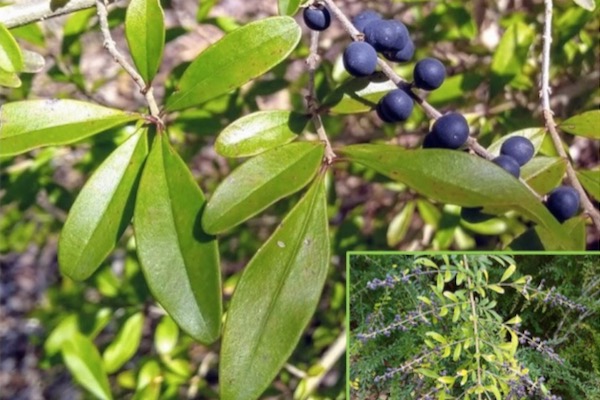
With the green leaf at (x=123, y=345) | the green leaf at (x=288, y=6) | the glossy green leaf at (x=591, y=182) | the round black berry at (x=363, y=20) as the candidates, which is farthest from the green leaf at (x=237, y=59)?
the green leaf at (x=123, y=345)

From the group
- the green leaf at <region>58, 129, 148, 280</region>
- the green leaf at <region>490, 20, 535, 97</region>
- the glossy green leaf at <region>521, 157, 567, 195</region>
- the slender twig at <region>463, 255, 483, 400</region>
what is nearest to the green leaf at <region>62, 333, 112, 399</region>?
the green leaf at <region>58, 129, 148, 280</region>

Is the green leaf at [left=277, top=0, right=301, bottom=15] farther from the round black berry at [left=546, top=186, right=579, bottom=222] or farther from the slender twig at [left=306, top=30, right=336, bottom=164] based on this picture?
the round black berry at [left=546, top=186, right=579, bottom=222]

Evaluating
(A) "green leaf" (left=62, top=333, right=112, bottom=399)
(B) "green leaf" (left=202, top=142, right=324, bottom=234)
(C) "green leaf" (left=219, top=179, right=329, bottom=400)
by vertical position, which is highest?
(B) "green leaf" (left=202, top=142, right=324, bottom=234)

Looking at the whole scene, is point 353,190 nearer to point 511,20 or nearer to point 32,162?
point 511,20

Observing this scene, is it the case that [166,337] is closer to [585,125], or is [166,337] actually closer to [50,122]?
[50,122]

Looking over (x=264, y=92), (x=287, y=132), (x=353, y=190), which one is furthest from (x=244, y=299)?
(x=353, y=190)

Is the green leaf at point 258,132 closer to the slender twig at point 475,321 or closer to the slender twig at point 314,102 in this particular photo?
the slender twig at point 314,102

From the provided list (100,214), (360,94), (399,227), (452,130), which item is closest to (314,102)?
(360,94)

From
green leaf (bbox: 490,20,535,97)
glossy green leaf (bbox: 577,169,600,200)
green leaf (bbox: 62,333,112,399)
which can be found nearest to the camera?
glossy green leaf (bbox: 577,169,600,200)
